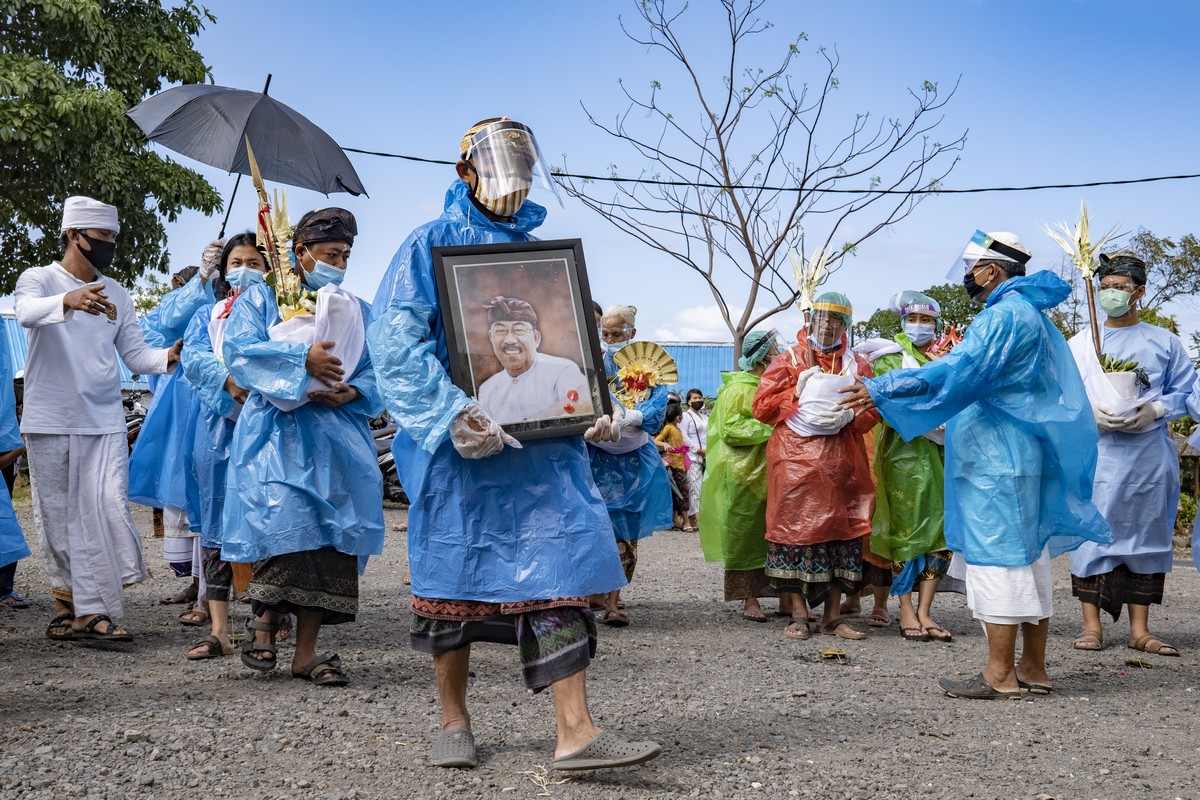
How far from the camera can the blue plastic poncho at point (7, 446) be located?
19.2 ft

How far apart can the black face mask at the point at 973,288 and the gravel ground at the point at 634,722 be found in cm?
171

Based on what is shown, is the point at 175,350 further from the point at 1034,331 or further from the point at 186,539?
the point at 1034,331

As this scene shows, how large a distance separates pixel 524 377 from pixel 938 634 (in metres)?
3.64

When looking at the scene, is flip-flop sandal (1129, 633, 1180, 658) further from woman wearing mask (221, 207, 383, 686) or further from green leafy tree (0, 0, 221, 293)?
green leafy tree (0, 0, 221, 293)

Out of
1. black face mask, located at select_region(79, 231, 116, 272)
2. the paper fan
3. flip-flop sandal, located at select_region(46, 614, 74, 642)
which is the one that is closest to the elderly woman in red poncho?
the paper fan

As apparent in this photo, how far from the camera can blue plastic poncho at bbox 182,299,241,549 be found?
539 centimetres

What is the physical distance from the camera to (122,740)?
12.7 feet

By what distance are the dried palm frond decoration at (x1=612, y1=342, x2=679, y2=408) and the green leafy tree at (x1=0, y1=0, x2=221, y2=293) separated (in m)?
9.28

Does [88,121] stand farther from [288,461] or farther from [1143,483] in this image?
[1143,483]

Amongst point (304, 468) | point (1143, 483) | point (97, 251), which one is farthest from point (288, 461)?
point (1143, 483)

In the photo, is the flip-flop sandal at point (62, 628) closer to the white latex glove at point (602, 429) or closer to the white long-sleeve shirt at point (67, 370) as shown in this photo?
the white long-sleeve shirt at point (67, 370)

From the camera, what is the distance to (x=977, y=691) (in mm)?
4715

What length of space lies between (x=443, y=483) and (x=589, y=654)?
2.24ft

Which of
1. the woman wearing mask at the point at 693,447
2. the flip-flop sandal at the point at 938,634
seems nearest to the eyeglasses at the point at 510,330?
the flip-flop sandal at the point at 938,634
